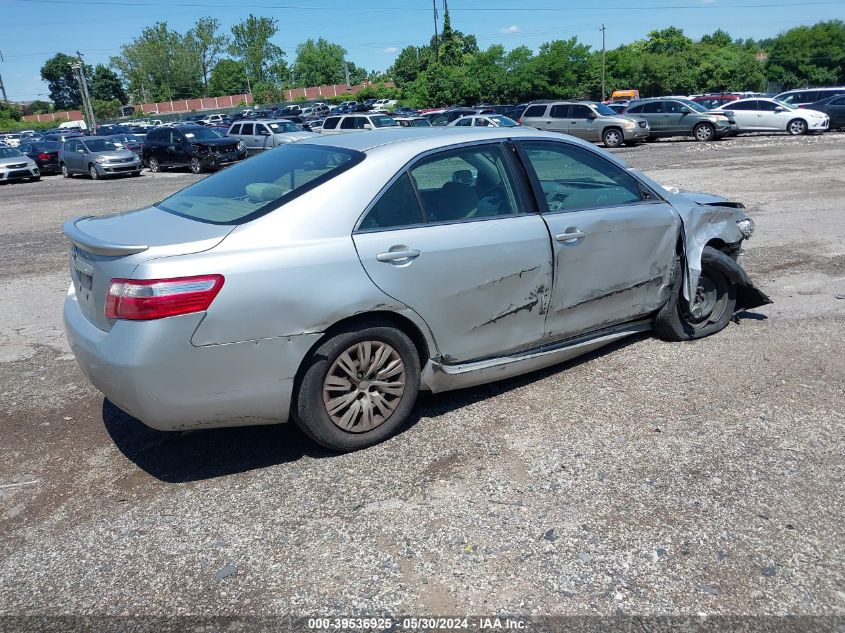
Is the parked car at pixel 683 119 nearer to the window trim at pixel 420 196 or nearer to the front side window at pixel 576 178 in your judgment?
the front side window at pixel 576 178

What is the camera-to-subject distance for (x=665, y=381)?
4805mm

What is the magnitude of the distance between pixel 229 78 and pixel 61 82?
45.9 m

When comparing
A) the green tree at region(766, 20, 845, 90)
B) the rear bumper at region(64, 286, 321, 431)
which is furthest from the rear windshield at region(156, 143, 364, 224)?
the green tree at region(766, 20, 845, 90)

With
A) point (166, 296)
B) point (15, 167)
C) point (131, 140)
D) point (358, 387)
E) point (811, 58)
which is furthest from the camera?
point (811, 58)

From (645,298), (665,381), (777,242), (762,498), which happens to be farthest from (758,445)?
(777,242)

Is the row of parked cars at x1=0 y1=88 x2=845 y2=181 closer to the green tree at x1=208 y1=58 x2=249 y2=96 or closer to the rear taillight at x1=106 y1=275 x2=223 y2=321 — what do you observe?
the rear taillight at x1=106 y1=275 x2=223 y2=321

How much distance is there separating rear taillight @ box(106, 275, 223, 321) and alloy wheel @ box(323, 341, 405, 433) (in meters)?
0.76

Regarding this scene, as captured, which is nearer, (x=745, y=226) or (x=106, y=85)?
(x=745, y=226)

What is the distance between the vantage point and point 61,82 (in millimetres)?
140375

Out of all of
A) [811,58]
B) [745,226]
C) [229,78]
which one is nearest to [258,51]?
[229,78]

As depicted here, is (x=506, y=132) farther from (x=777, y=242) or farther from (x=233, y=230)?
(x=777, y=242)

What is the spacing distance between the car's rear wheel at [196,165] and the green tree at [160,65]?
3909 inches

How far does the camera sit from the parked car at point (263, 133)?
2677 cm

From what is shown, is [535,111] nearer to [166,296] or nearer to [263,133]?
[263,133]
